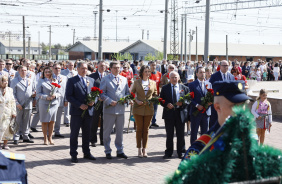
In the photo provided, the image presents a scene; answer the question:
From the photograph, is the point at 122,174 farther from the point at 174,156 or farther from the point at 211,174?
the point at 211,174

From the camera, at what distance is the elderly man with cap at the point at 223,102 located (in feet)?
9.18

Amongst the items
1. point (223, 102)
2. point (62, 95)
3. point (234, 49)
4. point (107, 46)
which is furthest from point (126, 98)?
point (107, 46)

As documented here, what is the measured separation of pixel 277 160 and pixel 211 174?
1.26 feet

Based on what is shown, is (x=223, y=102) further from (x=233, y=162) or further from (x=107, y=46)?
(x=107, y=46)

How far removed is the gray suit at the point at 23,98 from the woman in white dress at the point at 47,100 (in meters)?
0.30

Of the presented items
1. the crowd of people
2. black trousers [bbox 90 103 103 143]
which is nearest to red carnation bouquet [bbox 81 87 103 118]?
the crowd of people

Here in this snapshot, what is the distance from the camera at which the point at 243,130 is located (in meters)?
1.92

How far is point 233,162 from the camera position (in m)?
1.91

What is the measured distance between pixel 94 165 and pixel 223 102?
6.50m

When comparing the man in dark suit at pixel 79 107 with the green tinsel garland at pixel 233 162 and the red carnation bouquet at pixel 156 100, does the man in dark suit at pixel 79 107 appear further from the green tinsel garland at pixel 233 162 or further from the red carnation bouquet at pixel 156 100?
the green tinsel garland at pixel 233 162

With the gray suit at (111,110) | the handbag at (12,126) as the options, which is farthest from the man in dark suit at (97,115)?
the handbag at (12,126)

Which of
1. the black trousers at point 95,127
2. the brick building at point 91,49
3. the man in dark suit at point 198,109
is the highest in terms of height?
the brick building at point 91,49

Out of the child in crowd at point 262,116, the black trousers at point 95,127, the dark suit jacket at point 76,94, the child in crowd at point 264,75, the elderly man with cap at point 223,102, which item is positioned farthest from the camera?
the child in crowd at point 264,75

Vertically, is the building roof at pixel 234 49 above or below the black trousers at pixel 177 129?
above
